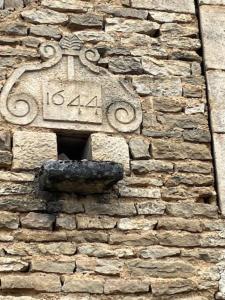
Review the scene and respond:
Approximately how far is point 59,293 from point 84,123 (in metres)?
1.15

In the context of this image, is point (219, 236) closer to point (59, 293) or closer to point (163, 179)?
point (163, 179)

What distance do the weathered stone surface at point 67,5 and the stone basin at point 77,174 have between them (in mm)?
1287

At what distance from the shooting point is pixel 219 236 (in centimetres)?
544

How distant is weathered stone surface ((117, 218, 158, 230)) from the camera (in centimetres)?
532

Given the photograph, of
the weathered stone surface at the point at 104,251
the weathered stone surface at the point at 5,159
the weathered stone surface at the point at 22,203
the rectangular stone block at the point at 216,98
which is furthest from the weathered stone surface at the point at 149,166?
the weathered stone surface at the point at 5,159

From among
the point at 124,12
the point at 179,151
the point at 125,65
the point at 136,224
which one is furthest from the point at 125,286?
the point at 124,12

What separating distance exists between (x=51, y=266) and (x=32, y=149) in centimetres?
77

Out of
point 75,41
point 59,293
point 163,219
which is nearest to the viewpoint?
point 59,293

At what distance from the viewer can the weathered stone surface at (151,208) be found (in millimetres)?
5395

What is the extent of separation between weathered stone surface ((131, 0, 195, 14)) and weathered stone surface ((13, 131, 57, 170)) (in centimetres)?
128

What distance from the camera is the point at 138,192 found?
5449mm

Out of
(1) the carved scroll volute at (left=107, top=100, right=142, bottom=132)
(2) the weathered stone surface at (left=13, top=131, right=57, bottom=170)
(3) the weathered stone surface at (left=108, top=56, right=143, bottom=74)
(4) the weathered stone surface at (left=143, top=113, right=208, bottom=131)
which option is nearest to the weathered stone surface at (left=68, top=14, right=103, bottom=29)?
(3) the weathered stone surface at (left=108, top=56, right=143, bottom=74)

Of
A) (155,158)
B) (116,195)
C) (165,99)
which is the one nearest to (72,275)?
(116,195)

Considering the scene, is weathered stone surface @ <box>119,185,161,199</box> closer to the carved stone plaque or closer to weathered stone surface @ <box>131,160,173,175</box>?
weathered stone surface @ <box>131,160,173,175</box>
